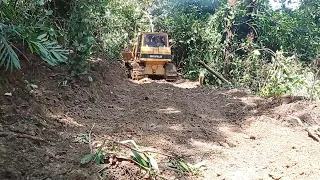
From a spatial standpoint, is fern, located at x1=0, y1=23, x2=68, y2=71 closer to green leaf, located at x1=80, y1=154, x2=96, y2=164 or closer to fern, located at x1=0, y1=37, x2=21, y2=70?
fern, located at x1=0, y1=37, x2=21, y2=70

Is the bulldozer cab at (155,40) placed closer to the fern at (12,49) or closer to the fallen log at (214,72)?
the fallen log at (214,72)

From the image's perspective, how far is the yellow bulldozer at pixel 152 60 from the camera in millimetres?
11297

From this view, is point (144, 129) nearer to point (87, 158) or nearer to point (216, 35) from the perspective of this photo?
point (87, 158)

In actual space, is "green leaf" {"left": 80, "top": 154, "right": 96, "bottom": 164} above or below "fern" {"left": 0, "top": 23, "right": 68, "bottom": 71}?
below

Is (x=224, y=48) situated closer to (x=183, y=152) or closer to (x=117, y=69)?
(x=117, y=69)

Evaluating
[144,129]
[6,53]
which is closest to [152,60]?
[144,129]

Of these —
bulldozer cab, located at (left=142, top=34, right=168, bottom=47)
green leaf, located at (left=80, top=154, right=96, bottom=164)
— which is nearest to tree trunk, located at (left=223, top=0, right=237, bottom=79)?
bulldozer cab, located at (left=142, top=34, right=168, bottom=47)

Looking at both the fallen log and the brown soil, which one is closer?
the brown soil

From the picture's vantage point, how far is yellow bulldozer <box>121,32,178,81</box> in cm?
1130

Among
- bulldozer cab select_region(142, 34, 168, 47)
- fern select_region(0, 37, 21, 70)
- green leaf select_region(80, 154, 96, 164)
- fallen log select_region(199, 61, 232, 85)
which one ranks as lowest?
fallen log select_region(199, 61, 232, 85)

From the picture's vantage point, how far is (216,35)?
13.3 meters

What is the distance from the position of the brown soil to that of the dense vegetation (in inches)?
32.8

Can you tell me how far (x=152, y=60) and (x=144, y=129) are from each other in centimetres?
642

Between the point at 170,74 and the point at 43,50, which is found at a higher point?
the point at 43,50
